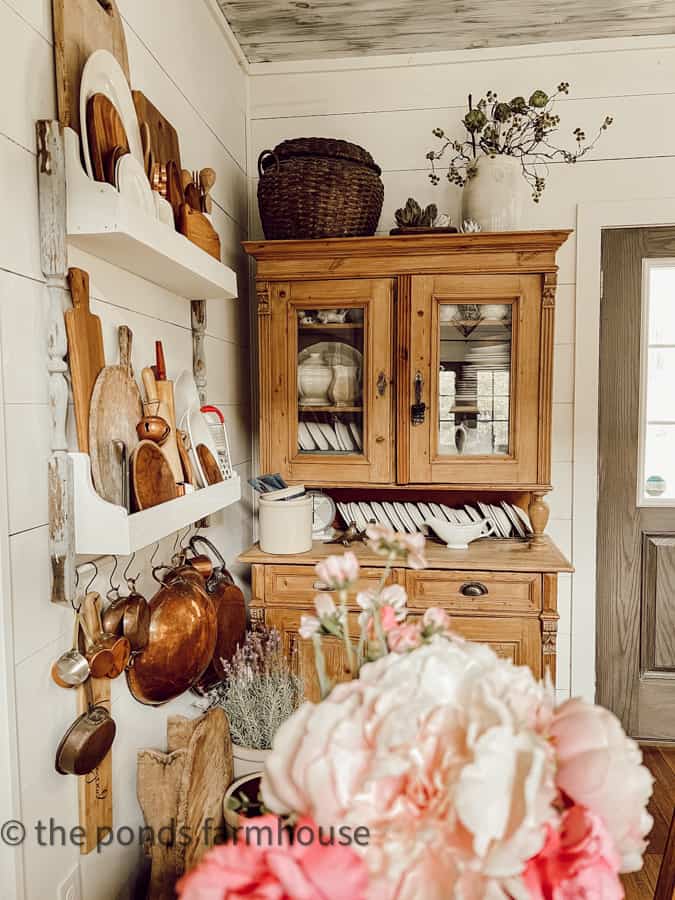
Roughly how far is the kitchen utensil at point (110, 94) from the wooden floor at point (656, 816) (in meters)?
2.24

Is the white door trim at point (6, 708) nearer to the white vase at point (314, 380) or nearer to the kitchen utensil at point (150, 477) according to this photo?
the kitchen utensil at point (150, 477)

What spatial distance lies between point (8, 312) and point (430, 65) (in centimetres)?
204

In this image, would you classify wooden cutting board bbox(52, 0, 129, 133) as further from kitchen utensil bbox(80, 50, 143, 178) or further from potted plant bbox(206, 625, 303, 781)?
potted plant bbox(206, 625, 303, 781)

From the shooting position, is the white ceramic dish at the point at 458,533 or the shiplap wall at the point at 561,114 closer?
the white ceramic dish at the point at 458,533

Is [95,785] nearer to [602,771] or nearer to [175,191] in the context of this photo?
[602,771]

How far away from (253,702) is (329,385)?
1022 mm

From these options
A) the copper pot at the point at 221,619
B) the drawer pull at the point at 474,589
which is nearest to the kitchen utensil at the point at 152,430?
the copper pot at the point at 221,619

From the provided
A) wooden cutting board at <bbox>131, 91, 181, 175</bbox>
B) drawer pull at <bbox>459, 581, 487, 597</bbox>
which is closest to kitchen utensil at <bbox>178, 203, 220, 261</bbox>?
wooden cutting board at <bbox>131, 91, 181, 175</bbox>

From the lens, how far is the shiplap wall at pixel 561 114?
2.37 meters

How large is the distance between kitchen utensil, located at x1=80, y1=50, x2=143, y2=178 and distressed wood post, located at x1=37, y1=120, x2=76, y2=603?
72mm

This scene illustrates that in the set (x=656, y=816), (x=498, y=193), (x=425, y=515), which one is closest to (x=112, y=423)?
(x=425, y=515)

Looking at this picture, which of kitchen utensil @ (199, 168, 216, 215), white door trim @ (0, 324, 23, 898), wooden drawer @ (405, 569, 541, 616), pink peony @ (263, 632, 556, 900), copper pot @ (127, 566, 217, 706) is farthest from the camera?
wooden drawer @ (405, 569, 541, 616)

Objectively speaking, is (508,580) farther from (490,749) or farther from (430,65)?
(430,65)

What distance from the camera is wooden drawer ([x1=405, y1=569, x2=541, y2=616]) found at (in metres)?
2.01
